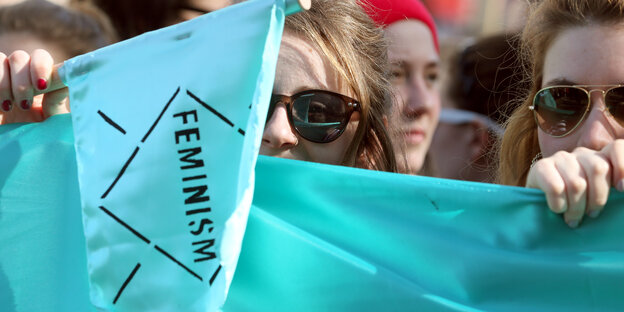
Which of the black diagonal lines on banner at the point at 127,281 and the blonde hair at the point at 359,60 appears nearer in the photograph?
the black diagonal lines on banner at the point at 127,281

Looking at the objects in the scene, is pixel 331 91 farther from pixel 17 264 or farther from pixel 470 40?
pixel 470 40

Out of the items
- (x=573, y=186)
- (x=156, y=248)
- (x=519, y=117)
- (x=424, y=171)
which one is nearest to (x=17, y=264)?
(x=156, y=248)

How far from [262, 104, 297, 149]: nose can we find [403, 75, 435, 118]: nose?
142 cm

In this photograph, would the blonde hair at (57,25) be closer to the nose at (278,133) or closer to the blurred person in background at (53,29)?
the blurred person in background at (53,29)

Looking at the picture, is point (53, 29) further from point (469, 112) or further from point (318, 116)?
point (469, 112)

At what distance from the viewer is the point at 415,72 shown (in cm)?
323

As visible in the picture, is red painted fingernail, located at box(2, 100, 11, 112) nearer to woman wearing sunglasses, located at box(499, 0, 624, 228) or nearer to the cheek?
woman wearing sunglasses, located at box(499, 0, 624, 228)

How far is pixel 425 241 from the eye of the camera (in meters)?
1.41

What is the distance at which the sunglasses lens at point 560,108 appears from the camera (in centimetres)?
167

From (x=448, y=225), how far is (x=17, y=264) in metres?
0.93

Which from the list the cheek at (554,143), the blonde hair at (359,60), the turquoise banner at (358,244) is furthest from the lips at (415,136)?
the turquoise banner at (358,244)

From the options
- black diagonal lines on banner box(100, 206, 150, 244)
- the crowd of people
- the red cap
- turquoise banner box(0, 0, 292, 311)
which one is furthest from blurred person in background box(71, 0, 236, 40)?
black diagonal lines on banner box(100, 206, 150, 244)

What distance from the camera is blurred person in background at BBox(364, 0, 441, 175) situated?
10.1ft

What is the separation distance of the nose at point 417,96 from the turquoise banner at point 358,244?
1758 millimetres
